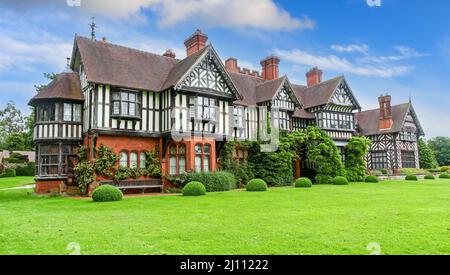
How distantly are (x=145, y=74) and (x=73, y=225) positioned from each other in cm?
1541

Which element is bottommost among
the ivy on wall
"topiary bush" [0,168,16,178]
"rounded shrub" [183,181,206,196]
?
"rounded shrub" [183,181,206,196]

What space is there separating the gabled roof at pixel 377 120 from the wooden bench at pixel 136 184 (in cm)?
3317

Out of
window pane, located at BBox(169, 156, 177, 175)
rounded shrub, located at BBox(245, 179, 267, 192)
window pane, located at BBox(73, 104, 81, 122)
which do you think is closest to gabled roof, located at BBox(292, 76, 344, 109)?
rounded shrub, located at BBox(245, 179, 267, 192)

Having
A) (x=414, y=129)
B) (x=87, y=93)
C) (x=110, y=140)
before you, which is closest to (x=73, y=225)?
(x=110, y=140)

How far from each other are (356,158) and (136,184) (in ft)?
68.1

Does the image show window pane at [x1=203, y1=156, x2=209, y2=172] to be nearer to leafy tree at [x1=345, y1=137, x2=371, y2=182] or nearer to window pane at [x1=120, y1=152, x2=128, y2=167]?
window pane at [x1=120, y1=152, x2=128, y2=167]

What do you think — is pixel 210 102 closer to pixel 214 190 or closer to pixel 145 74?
pixel 145 74

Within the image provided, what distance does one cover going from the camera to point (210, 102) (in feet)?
76.7

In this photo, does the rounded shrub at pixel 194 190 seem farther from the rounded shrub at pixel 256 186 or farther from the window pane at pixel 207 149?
the window pane at pixel 207 149

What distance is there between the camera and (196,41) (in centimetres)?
2697

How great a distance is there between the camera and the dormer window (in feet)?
68.2

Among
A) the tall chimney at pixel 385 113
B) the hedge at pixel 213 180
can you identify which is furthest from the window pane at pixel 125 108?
the tall chimney at pixel 385 113

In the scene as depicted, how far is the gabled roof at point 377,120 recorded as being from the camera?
142 feet

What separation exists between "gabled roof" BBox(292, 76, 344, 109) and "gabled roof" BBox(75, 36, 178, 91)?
49.3 ft
